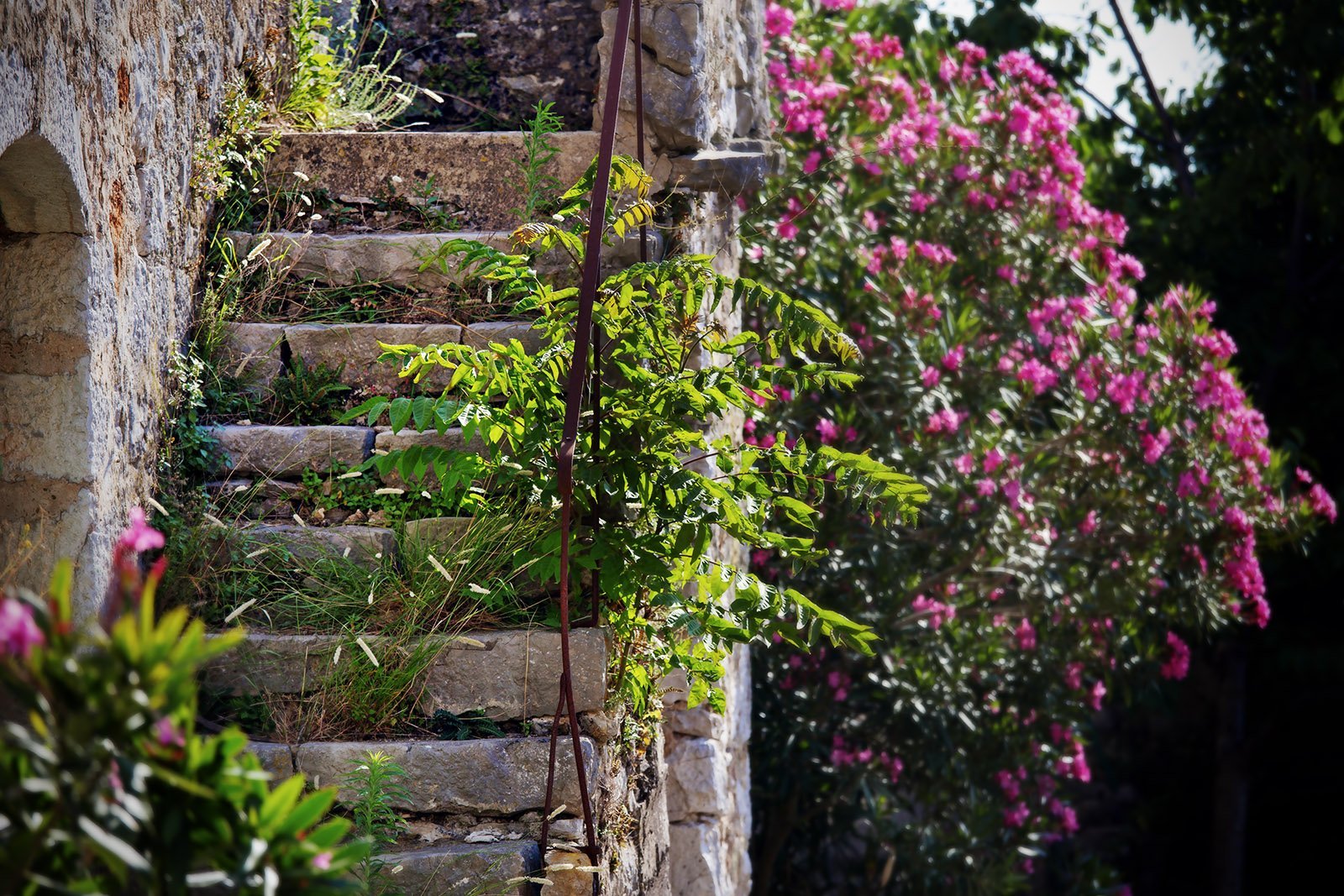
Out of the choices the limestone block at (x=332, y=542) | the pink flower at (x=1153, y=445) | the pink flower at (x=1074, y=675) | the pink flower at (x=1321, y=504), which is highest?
the limestone block at (x=332, y=542)

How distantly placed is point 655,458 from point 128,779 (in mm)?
1437

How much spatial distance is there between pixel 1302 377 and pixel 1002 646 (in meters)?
3.44

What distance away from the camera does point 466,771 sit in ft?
7.34

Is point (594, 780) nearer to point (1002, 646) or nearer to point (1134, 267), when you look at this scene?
point (1002, 646)

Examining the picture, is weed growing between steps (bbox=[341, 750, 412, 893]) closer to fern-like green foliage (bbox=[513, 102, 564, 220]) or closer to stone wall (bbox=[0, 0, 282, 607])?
stone wall (bbox=[0, 0, 282, 607])

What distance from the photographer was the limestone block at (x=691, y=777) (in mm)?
3258

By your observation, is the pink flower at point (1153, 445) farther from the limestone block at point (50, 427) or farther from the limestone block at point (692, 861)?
the limestone block at point (50, 427)

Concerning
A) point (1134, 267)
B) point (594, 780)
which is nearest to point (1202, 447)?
point (1134, 267)

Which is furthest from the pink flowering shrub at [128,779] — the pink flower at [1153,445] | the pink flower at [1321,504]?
the pink flower at [1321,504]

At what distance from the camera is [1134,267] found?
5.48 metres

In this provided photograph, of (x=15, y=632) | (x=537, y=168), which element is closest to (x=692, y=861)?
(x=537, y=168)

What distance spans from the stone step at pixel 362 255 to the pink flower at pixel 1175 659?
3.71 metres

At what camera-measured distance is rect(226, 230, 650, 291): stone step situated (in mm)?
3072

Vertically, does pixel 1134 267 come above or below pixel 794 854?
above
